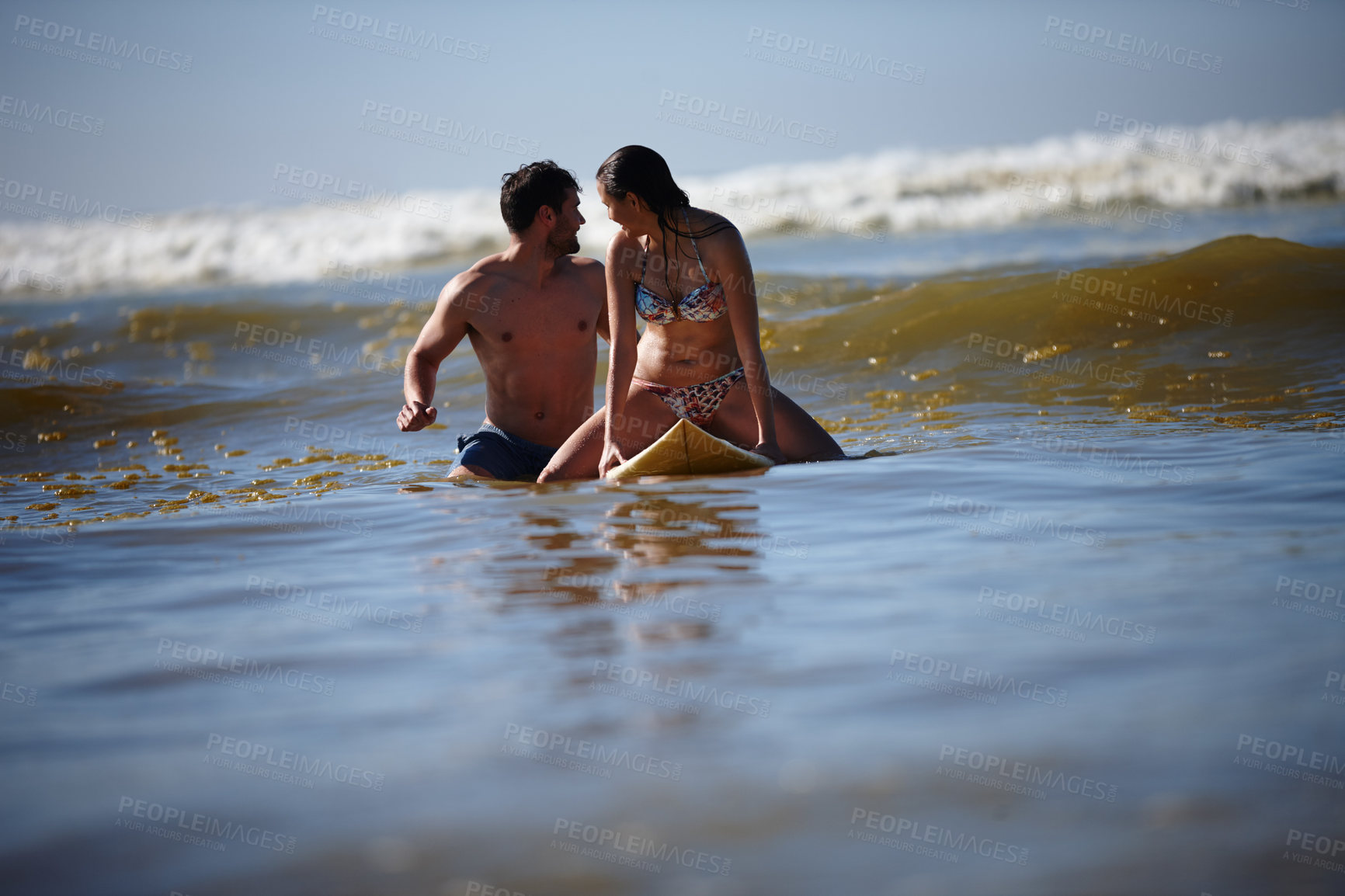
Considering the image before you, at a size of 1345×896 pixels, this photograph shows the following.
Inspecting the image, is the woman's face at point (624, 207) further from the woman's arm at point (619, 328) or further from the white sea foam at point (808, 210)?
the white sea foam at point (808, 210)

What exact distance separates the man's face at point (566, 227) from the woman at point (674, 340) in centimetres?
60

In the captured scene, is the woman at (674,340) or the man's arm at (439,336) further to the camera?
the man's arm at (439,336)

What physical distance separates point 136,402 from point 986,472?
887 centimetres

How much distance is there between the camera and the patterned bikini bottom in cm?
539

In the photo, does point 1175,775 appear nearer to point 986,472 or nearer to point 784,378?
point 986,472

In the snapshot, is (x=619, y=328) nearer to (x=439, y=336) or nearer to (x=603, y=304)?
(x=603, y=304)

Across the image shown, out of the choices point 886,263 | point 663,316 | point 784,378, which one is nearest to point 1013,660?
point 663,316

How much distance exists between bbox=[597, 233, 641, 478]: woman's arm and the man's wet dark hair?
66cm

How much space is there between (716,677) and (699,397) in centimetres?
310

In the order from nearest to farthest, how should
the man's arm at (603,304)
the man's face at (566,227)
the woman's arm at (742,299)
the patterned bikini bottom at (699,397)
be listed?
1. the woman's arm at (742,299)
2. the patterned bikini bottom at (699,397)
3. the man's face at (566,227)
4. the man's arm at (603,304)

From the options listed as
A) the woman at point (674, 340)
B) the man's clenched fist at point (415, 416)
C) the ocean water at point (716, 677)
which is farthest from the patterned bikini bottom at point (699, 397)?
the man's clenched fist at point (415, 416)

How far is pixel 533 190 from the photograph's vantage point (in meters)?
5.69

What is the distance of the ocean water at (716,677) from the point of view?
1.74 meters

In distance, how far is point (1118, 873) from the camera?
A: 5.26ft
